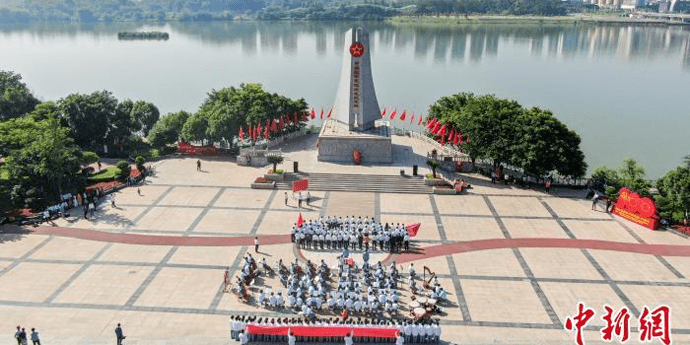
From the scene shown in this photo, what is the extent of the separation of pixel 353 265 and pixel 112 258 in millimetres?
12311

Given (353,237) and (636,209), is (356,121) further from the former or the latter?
(636,209)

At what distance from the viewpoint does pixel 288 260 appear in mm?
29172

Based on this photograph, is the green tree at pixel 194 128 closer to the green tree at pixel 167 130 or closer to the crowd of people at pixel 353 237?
the green tree at pixel 167 130

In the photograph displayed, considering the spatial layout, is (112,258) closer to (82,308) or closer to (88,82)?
(82,308)

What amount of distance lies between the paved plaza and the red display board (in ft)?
2.17

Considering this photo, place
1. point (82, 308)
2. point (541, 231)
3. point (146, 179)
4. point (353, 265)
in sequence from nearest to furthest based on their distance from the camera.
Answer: point (82, 308), point (353, 265), point (541, 231), point (146, 179)

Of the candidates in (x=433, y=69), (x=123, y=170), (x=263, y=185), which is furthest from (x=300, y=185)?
(x=433, y=69)

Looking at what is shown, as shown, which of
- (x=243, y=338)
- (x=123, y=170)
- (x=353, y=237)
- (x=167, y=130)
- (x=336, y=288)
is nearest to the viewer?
(x=243, y=338)

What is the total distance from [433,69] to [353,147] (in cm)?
6045

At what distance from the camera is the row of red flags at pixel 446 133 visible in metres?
44.4

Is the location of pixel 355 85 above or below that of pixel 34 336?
above

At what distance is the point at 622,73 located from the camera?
100125 millimetres

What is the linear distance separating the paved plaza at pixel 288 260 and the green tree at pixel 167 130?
30.3 ft

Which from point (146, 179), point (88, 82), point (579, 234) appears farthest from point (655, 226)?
point (88, 82)
